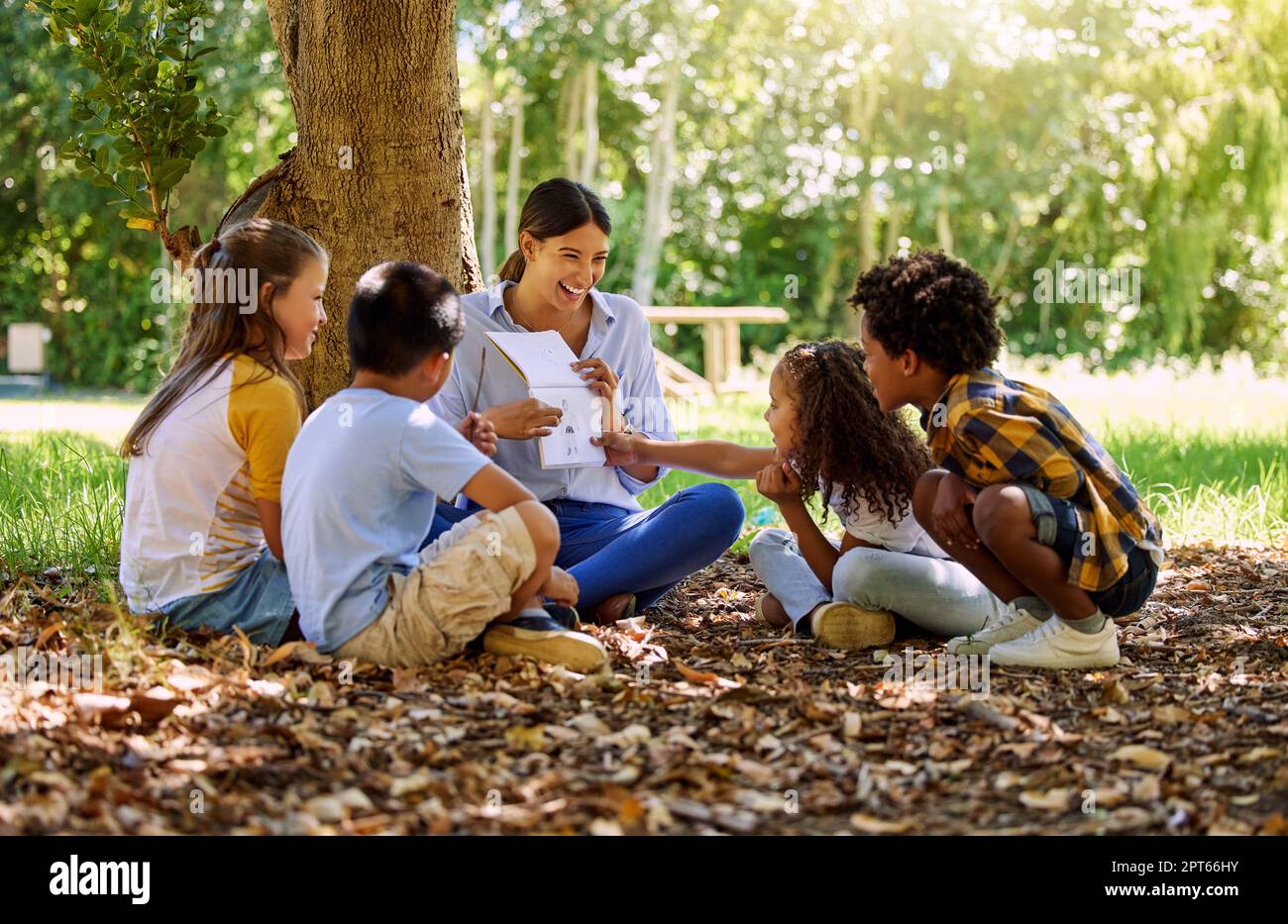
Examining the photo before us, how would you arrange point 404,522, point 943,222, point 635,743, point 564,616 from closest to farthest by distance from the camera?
point 635,743, point 404,522, point 564,616, point 943,222

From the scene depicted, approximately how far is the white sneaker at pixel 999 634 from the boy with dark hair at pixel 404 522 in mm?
1017

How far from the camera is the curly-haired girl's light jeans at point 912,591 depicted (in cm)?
355

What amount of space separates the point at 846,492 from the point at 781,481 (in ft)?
0.63

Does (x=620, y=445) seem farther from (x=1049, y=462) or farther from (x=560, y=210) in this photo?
(x=1049, y=462)

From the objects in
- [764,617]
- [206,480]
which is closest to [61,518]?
[206,480]

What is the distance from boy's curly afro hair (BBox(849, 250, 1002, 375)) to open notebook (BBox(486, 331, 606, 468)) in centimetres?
91

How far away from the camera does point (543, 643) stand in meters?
3.14

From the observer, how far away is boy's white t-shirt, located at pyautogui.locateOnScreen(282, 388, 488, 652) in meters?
2.94

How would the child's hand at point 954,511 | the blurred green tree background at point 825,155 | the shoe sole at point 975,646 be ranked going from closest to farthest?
the child's hand at point 954,511, the shoe sole at point 975,646, the blurred green tree background at point 825,155

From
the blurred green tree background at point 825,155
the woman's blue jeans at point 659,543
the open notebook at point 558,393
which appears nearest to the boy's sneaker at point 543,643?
the woman's blue jeans at point 659,543

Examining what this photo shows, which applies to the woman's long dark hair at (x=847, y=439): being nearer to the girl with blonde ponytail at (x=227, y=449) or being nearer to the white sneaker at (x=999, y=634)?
the white sneaker at (x=999, y=634)

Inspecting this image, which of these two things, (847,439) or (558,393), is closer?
(847,439)
